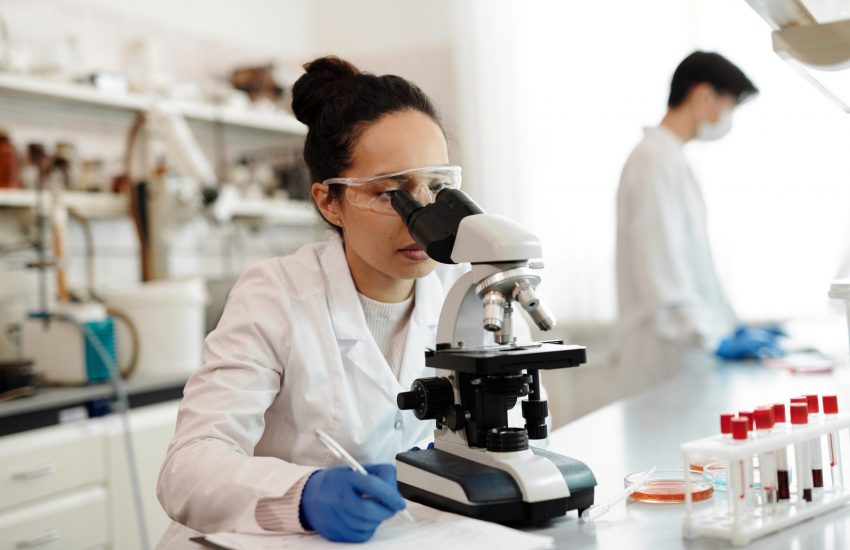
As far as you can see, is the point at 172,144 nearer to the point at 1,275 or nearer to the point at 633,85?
the point at 1,275

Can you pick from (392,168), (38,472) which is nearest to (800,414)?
(392,168)

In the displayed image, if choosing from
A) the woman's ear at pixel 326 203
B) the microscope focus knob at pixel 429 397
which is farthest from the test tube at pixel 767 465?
the woman's ear at pixel 326 203

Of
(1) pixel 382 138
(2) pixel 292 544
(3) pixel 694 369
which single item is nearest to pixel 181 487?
(2) pixel 292 544

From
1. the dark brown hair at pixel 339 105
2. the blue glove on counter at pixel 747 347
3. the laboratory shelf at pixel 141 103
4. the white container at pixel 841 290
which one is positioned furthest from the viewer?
the laboratory shelf at pixel 141 103

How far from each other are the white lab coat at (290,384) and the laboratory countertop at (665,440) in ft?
1.05

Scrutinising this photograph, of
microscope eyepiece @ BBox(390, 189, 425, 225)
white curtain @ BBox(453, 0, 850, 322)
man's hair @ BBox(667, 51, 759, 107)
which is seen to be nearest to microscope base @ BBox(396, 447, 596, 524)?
microscope eyepiece @ BBox(390, 189, 425, 225)

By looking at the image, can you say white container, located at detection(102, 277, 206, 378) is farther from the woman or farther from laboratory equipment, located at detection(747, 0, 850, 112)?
laboratory equipment, located at detection(747, 0, 850, 112)

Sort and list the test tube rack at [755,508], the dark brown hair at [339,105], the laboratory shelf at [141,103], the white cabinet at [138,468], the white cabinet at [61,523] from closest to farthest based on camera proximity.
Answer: the test tube rack at [755,508] → the dark brown hair at [339,105] → the white cabinet at [61,523] → the white cabinet at [138,468] → the laboratory shelf at [141,103]

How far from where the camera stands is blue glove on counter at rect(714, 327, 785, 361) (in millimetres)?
2646

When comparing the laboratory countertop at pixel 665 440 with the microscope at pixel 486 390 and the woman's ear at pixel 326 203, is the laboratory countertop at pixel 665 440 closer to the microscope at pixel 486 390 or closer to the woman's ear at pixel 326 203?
the microscope at pixel 486 390

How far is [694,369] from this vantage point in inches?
104

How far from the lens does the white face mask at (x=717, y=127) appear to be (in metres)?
2.88

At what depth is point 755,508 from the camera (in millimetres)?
980

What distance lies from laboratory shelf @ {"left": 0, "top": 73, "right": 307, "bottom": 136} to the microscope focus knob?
4.41ft
